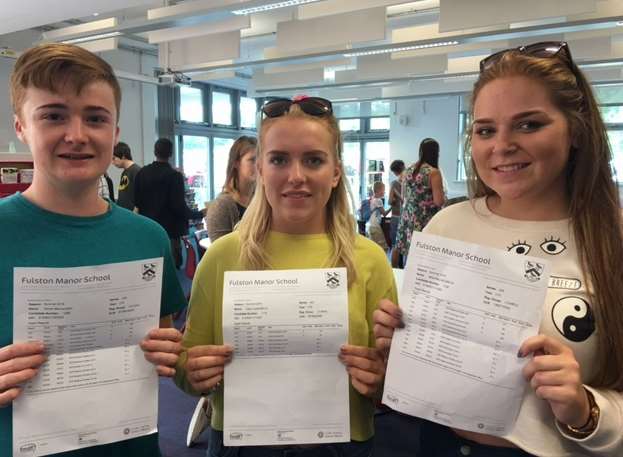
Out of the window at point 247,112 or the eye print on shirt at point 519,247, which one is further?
the window at point 247,112

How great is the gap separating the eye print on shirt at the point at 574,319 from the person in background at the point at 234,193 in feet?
7.50

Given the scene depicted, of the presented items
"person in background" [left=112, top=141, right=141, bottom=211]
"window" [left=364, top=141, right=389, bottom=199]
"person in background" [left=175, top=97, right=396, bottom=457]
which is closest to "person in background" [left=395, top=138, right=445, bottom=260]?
"person in background" [left=112, top=141, right=141, bottom=211]

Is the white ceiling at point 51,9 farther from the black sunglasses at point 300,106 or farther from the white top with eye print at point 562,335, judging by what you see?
the white top with eye print at point 562,335

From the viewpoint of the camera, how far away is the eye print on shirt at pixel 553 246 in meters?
1.13

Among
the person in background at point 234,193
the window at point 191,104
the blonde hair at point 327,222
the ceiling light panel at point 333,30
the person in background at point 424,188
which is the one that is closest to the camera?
the blonde hair at point 327,222

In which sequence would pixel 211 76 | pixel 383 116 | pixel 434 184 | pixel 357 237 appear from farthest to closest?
pixel 383 116 < pixel 211 76 < pixel 434 184 < pixel 357 237

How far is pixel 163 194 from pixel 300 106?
12.6 ft

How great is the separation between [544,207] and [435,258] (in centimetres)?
30

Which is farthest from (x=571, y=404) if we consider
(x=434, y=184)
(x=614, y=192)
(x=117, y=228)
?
(x=434, y=184)

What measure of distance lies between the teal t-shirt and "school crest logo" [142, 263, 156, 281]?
0.37ft

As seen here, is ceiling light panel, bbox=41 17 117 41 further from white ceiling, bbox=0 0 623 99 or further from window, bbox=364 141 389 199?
window, bbox=364 141 389 199

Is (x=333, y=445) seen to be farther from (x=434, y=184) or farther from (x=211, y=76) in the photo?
(x=211, y=76)

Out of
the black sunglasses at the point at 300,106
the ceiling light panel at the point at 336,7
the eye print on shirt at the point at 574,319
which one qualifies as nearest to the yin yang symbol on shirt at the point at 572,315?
the eye print on shirt at the point at 574,319

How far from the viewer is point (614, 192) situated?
3.91ft
